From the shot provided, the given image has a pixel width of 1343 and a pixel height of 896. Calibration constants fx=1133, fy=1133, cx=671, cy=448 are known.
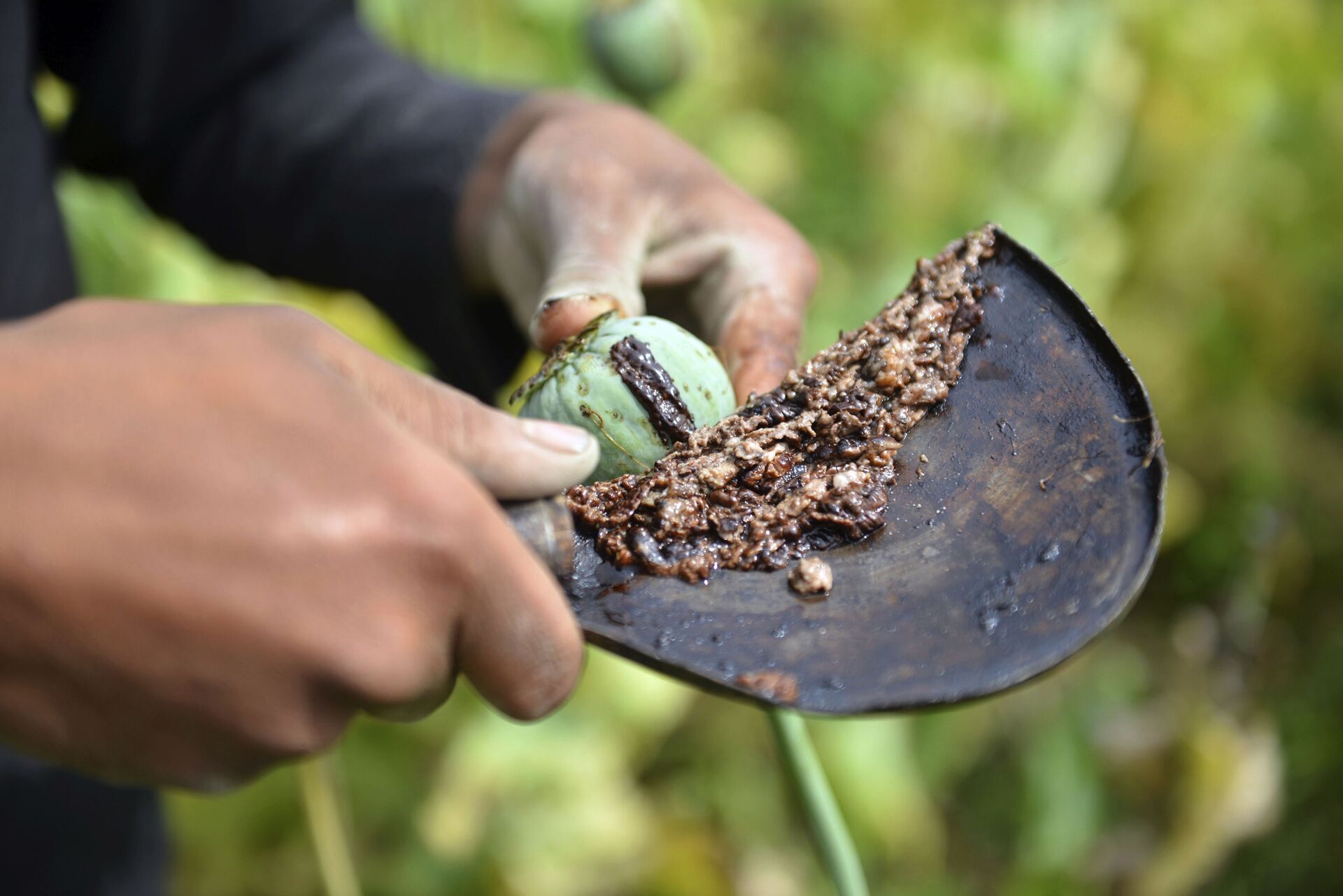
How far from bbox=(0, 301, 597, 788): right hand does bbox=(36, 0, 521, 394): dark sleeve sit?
2.95ft

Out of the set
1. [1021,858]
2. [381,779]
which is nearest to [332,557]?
[381,779]

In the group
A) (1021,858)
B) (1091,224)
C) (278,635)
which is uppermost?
(278,635)

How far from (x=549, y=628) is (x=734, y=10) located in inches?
130

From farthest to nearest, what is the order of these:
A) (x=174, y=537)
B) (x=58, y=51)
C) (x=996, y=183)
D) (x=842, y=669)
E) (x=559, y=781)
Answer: (x=996, y=183)
(x=559, y=781)
(x=58, y=51)
(x=842, y=669)
(x=174, y=537)

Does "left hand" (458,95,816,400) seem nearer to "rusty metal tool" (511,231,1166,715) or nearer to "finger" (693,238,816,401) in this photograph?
"finger" (693,238,816,401)

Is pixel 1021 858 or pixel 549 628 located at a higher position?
pixel 549 628

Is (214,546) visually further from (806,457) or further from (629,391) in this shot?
(806,457)

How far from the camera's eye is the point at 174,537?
0.68 meters

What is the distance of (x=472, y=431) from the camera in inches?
31.5

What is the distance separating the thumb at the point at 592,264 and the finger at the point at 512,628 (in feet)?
1.39

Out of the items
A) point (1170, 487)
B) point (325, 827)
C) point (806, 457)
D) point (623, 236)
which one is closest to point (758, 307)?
point (623, 236)

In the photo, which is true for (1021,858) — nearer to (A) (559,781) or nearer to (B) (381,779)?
(A) (559,781)

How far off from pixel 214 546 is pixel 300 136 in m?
1.18

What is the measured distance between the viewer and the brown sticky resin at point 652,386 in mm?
1024
